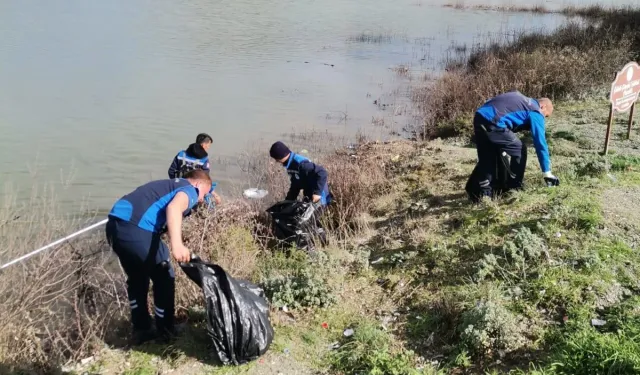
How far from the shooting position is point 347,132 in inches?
502

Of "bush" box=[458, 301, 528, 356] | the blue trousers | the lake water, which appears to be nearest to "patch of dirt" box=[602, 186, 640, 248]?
"bush" box=[458, 301, 528, 356]

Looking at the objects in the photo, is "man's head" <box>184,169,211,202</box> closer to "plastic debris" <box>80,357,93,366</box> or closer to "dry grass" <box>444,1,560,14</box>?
"plastic debris" <box>80,357,93,366</box>

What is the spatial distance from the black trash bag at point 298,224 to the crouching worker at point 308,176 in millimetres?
24

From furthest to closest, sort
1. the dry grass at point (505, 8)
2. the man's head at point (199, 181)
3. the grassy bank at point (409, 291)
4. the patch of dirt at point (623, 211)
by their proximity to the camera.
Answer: the dry grass at point (505, 8) → the patch of dirt at point (623, 211) → the man's head at point (199, 181) → the grassy bank at point (409, 291)

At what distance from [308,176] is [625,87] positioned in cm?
468

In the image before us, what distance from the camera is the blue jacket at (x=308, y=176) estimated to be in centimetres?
642

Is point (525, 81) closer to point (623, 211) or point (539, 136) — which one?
point (539, 136)

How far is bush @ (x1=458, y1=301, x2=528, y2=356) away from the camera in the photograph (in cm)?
381

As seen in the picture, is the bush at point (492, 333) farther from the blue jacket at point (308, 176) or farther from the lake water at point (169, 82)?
the lake water at point (169, 82)

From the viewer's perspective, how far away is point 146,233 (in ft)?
13.3

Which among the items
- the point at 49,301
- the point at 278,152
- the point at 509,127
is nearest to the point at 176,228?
the point at 49,301

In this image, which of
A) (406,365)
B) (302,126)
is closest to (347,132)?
(302,126)

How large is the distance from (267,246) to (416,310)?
8.10 ft

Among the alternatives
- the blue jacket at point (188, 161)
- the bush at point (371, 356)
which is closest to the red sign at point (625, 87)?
the bush at point (371, 356)
